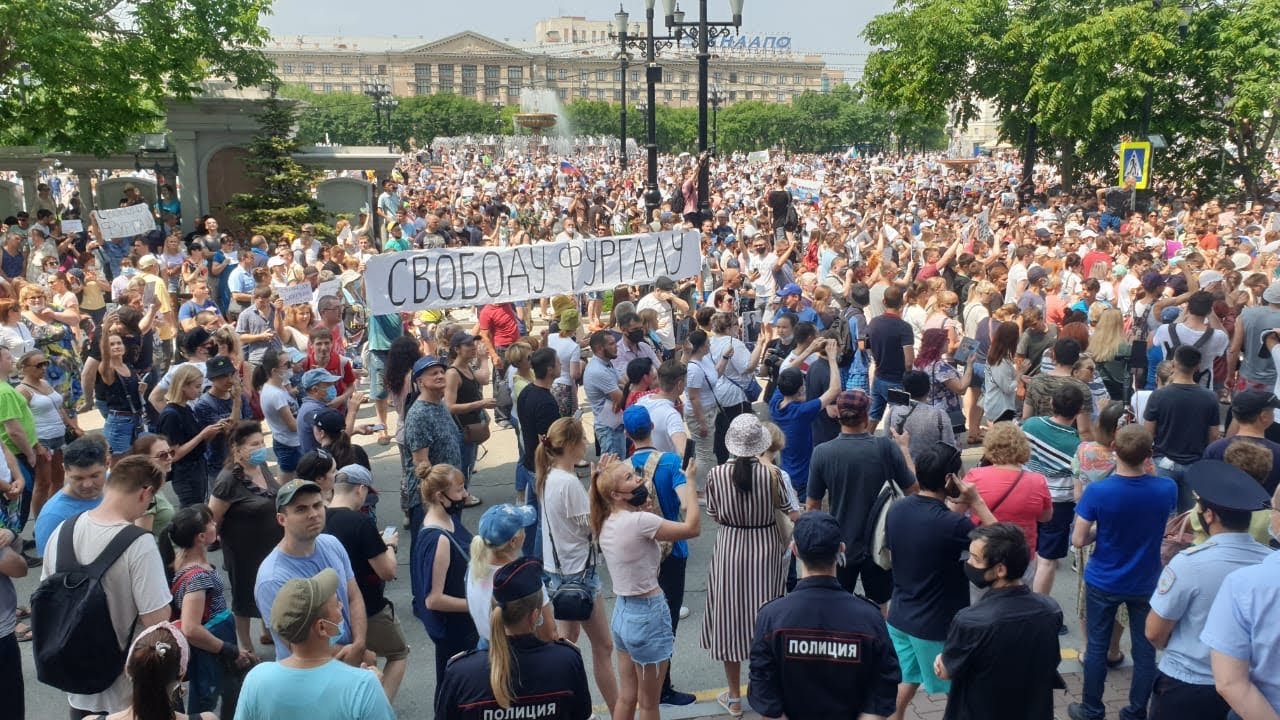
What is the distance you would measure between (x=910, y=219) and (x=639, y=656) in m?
18.7

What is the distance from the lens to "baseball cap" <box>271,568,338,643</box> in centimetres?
352

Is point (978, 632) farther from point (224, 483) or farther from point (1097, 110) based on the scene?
point (1097, 110)

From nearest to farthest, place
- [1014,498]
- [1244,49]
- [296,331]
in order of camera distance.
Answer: [1014,498]
[296,331]
[1244,49]

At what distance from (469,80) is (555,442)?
151 meters

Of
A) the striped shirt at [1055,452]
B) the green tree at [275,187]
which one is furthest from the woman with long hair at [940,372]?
the green tree at [275,187]

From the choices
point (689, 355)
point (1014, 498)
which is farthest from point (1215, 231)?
point (1014, 498)

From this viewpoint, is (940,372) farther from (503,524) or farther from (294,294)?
(294,294)

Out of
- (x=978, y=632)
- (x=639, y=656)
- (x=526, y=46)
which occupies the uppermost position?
(x=526, y=46)

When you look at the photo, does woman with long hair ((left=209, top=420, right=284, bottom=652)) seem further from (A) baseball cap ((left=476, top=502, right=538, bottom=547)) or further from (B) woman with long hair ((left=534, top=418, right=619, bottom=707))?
(A) baseball cap ((left=476, top=502, right=538, bottom=547))

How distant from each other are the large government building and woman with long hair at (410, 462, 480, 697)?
5419 inches

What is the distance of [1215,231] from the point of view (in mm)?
19219

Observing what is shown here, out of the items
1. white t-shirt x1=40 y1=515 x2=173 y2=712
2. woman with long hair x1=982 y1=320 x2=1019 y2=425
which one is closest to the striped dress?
white t-shirt x1=40 y1=515 x2=173 y2=712

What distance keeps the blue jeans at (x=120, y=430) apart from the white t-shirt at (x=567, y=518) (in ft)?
14.4

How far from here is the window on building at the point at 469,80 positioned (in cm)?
14862
